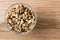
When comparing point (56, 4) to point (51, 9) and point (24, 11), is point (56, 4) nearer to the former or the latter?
point (51, 9)

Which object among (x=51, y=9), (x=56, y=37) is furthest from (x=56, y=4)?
(x=56, y=37)

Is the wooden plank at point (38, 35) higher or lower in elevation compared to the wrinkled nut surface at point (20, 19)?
lower

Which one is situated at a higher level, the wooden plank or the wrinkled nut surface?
the wrinkled nut surface
